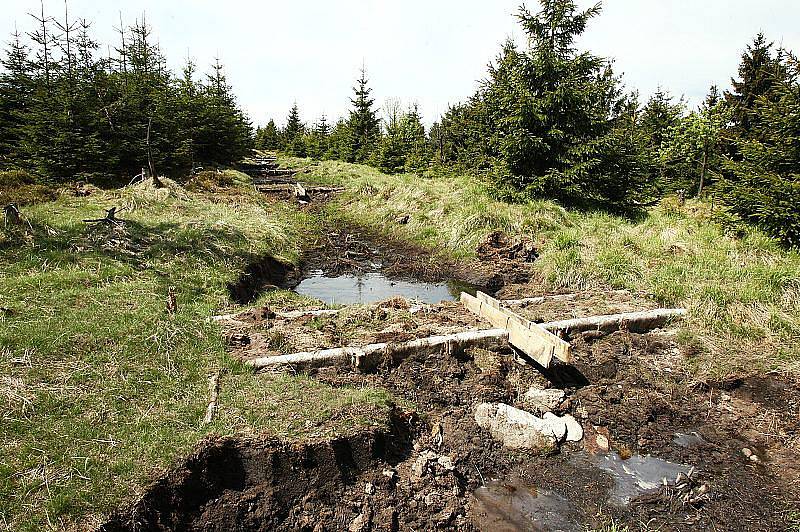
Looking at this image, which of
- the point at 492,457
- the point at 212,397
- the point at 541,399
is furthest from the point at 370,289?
the point at 492,457

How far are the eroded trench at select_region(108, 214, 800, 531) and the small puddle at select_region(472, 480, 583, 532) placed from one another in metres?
0.01

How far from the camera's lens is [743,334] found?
627 cm

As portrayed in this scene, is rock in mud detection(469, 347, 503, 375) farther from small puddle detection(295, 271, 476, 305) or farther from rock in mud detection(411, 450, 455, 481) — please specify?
small puddle detection(295, 271, 476, 305)

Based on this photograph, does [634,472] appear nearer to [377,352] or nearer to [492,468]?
[492,468]

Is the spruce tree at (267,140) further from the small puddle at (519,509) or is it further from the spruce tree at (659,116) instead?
the small puddle at (519,509)

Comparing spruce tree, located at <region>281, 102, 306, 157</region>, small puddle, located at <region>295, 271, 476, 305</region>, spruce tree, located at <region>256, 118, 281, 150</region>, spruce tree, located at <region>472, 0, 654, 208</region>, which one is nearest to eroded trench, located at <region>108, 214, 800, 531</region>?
small puddle, located at <region>295, 271, 476, 305</region>

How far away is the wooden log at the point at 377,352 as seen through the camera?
17.7 feet

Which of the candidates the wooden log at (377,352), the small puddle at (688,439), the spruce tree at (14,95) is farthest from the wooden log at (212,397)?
the spruce tree at (14,95)

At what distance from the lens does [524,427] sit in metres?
4.72

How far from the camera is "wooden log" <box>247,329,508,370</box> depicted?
5.38 m

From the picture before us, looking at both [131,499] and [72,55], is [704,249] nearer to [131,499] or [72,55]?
[131,499]

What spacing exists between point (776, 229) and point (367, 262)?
8602 millimetres

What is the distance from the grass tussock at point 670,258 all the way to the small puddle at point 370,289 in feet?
5.82

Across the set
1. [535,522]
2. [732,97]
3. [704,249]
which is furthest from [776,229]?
[732,97]
